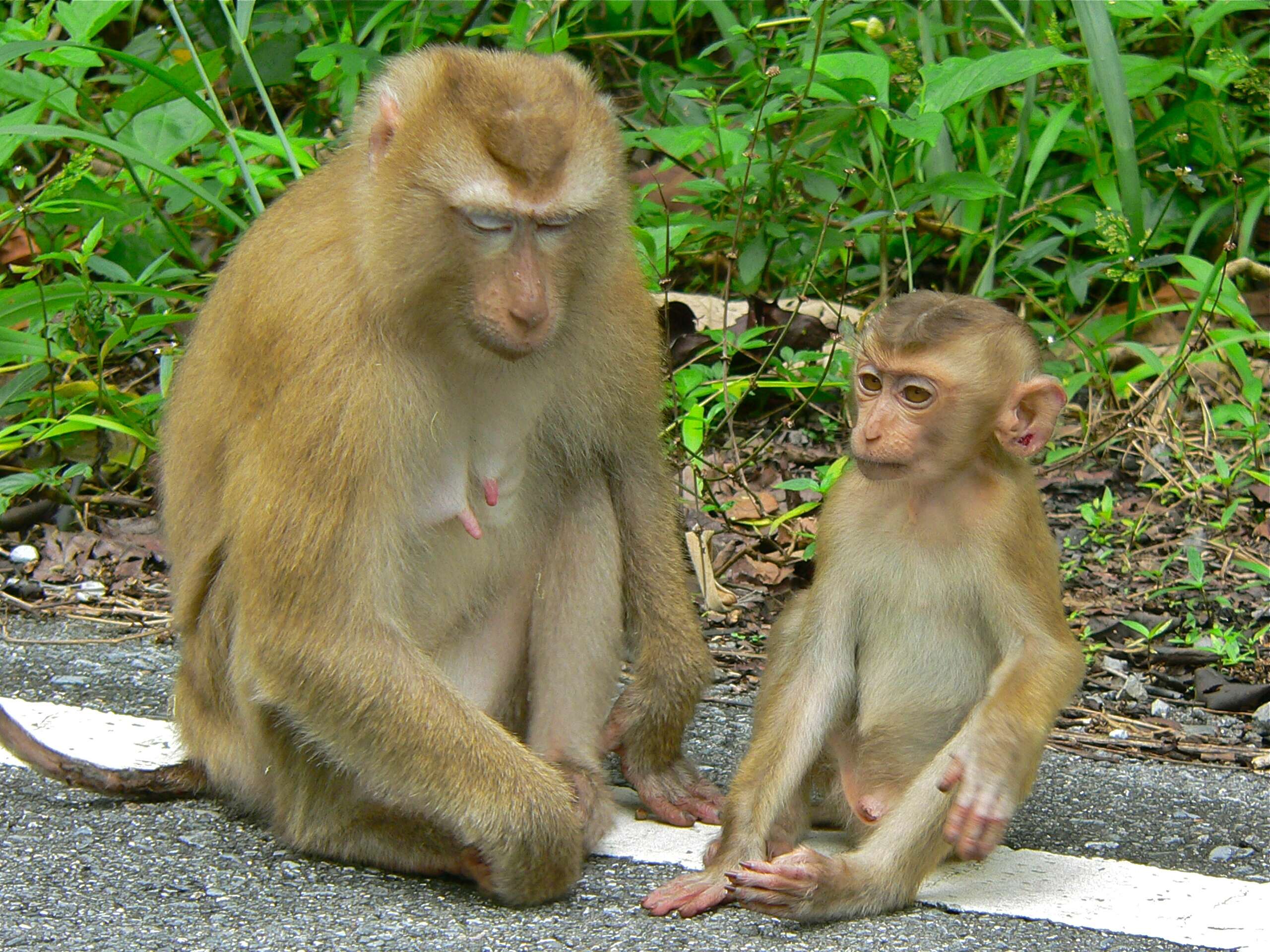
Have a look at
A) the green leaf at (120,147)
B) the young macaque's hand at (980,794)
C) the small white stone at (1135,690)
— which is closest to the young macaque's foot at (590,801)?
the young macaque's hand at (980,794)

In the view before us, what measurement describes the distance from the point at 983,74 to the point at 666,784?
244 centimetres

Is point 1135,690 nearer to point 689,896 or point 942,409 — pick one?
point 942,409

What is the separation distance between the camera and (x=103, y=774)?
3674 millimetres

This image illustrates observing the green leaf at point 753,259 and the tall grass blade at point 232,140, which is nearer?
the tall grass blade at point 232,140

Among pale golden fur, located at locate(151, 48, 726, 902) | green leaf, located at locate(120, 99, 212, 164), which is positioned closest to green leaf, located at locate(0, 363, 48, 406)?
green leaf, located at locate(120, 99, 212, 164)

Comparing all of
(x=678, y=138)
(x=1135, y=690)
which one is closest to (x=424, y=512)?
(x=1135, y=690)

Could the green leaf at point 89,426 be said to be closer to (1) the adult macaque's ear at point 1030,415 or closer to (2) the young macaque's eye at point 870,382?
(2) the young macaque's eye at point 870,382

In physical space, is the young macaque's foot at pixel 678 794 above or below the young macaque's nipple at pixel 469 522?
below

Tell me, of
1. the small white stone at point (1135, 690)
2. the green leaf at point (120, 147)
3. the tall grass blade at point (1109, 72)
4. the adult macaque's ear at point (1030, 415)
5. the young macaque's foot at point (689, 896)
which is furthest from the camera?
the tall grass blade at point (1109, 72)

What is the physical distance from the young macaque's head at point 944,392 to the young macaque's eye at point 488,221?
2.60 feet

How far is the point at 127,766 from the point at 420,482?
1124 mm

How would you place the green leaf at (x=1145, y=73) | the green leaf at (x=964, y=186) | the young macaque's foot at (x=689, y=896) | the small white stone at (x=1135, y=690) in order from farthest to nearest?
the green leaf at (x=1145, y=73) → the green leaf at (x=964, y=186) → the small white stone at (x=1135, y=690) → the young macaque's foot at (x=689, y=896)

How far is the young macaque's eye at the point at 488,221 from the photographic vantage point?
3.17 m

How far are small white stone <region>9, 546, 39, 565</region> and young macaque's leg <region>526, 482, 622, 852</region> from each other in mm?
2381
